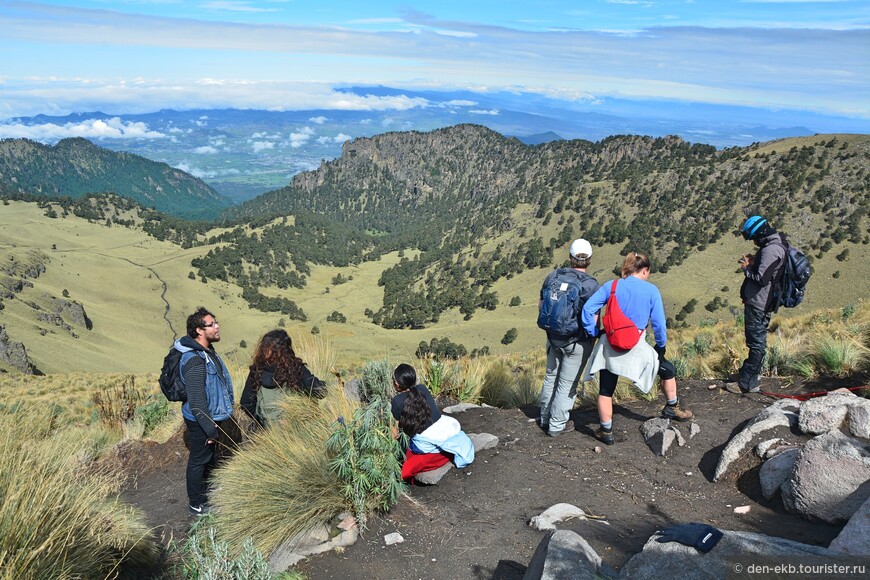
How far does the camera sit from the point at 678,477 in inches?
200

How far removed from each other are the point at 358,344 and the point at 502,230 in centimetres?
9712

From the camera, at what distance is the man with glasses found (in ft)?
17.2

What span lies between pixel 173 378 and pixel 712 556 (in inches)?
187

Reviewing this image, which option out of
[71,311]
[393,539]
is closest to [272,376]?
[393,539]

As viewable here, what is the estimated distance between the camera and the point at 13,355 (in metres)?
44.0

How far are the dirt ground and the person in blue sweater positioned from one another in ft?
2.25

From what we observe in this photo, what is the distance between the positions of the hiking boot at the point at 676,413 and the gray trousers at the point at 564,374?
3.44ft

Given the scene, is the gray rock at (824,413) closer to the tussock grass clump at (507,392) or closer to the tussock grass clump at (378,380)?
the tussock grass clump at (507,392)

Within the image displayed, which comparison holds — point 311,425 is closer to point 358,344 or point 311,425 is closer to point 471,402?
point 471,402

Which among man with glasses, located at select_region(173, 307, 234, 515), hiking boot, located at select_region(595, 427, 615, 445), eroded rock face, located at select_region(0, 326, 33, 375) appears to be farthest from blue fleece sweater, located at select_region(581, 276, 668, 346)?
eroded rock face, located at select_region(0, 326, 33, 375)

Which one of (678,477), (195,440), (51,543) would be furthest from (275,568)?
(678,477)

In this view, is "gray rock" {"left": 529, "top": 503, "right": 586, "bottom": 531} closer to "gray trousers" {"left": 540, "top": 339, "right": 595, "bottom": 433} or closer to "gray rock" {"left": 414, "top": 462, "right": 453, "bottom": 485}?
"gray rock" {"left": 414, "top": 462, "right": 453, "bottom": 485}

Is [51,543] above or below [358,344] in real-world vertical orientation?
above

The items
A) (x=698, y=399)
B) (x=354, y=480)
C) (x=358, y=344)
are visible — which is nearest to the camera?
(x=354, y=480)
